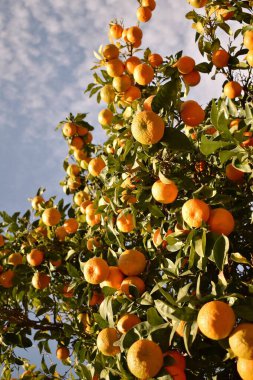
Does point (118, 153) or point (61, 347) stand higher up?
point (118, 153)

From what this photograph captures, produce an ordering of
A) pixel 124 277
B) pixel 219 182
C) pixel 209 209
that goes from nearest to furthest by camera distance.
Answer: pixel 209 209 → pixel 124 277 → pixel 219 182

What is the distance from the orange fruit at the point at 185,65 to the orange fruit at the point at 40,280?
239 centimetres

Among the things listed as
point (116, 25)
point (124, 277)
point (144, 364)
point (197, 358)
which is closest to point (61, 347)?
point (124, 277)

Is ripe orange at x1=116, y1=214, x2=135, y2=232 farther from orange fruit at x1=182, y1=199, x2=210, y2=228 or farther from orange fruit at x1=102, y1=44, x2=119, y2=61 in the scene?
orange fruit at x1=102, y1=44, x2=119, y2=61

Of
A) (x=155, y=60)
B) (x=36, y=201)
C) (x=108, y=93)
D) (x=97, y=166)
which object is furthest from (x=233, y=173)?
(x=36, y=201)

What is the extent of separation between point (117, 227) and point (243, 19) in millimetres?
2397

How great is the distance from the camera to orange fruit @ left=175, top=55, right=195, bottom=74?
11.5ft

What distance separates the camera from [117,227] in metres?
3.02

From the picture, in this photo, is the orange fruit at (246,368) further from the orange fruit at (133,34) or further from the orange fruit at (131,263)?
the orange fruit at (133,34)

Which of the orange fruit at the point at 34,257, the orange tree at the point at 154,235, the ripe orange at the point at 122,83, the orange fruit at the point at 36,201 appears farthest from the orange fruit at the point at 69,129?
the orange fruit at the point at 34,257

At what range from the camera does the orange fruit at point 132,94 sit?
3.52 meters

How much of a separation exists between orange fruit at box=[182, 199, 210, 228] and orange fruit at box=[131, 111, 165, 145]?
448 millimetres

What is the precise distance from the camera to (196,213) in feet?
7.39

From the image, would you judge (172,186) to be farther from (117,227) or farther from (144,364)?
(144,364)
